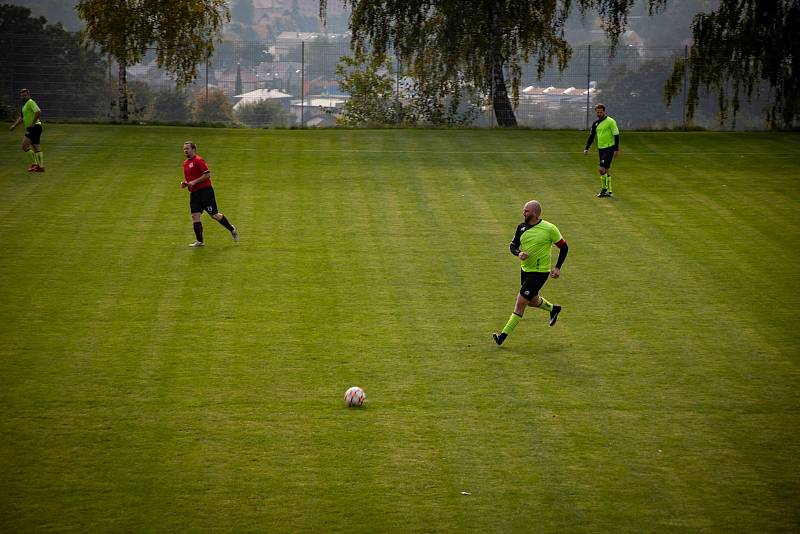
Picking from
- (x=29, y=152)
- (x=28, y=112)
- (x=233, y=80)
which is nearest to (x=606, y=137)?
(x=28, y=112)

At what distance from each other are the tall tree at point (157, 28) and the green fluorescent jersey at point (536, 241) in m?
26.1

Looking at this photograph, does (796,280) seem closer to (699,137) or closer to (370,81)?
(699,137)

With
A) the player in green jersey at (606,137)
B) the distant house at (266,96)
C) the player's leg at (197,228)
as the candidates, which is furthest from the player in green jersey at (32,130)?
the distant house at (266,96)

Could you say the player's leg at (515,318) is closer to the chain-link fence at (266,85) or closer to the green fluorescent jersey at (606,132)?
the green fluorescent jersey at (606,132)

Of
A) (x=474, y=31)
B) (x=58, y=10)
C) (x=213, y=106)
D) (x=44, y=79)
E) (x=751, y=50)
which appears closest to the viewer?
(x=751, y=50)

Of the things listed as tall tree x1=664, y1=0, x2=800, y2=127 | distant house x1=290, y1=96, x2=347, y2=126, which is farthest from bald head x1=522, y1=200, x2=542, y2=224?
distant house x1=290, y1=96, x2=347, y2=126

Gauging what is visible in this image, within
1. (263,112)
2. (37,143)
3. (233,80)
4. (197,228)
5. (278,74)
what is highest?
(278,74)

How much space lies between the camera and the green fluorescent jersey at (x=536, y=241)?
14438 mm

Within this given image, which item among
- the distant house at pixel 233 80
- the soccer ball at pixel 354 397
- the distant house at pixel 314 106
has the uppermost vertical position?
the distant house at pixel 233 80

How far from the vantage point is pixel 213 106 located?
5853 centimetres

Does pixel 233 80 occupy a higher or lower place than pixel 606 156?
higher

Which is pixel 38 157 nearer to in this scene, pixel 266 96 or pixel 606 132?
pixel 606 132

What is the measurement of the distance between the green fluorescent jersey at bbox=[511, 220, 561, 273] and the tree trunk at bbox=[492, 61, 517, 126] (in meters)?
26.3

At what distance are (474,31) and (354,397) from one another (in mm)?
28845
